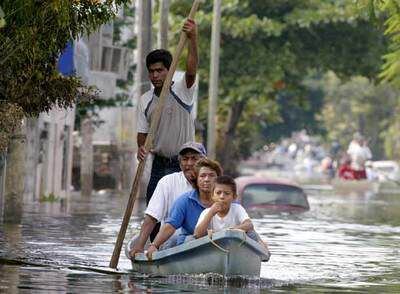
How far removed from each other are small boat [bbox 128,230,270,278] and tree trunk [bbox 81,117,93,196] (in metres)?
28.1

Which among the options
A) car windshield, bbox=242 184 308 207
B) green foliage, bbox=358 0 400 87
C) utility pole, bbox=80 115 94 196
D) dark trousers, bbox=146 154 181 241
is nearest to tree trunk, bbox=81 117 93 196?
utility pole, bbox=80 115 94 196

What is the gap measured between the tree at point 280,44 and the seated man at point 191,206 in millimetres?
30850

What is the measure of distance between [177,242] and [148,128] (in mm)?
1516

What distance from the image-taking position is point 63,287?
14.9 m

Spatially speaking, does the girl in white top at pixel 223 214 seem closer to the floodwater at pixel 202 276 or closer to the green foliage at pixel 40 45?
the floodwater at pixel 202 276

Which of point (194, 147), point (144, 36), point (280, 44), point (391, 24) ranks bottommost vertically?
point (194, 147)

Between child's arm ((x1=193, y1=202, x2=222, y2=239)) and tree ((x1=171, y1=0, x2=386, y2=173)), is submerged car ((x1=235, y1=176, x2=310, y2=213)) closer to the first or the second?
tree ((x1=171, y1=0, x2=386, y2=173))

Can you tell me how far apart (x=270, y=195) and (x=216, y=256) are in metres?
19.8

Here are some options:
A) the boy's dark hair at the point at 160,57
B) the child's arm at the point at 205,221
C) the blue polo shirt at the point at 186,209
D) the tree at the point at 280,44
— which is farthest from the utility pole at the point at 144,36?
the child's arm at the point at 205,221

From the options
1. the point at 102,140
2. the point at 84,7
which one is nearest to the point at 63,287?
the point at 84,7

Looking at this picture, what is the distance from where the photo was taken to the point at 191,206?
16.0 metres

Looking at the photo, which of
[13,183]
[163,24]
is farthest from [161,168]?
[163,24]

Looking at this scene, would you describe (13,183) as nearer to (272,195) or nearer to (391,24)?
(391,24)

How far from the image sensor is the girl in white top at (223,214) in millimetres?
15422
